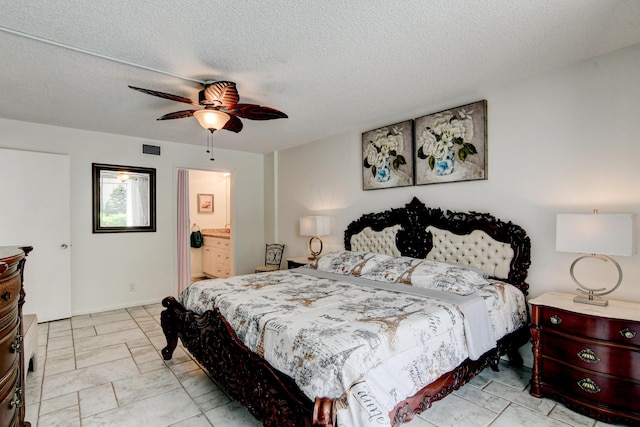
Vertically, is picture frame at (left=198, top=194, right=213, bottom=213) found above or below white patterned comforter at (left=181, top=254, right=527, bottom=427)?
above

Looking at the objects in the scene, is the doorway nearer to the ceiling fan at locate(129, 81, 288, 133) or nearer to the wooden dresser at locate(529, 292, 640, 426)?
the ceiling fan at locate(129, 81, 288, 133)

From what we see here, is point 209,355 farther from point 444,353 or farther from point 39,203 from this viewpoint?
point 39,203

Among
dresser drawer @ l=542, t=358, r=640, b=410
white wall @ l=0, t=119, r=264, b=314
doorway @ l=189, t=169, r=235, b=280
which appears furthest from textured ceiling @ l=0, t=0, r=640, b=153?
doorway @ l=189, t=169, r=235, b=280

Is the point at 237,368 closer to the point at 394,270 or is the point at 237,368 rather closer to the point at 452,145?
the point at 394,270

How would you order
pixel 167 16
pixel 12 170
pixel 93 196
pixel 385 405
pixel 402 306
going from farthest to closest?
1. pixel 93 196
2. pixel 12 170
3. pixel 402 306
4. pixel 167 16
5. pixel 385 405

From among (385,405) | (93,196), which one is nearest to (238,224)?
(93,196)

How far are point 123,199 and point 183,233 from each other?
1033mm

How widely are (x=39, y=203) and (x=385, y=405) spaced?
15.0 ft

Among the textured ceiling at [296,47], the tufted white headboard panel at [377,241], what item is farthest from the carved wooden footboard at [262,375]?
the textured ceiling at [296,47]

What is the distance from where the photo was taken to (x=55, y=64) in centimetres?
247

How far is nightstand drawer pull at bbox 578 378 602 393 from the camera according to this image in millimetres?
2080

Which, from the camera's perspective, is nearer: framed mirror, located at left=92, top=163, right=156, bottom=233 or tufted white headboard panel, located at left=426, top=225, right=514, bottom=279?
tufted white headboard panel, located at left=426, top=225, right=514, bottom=279

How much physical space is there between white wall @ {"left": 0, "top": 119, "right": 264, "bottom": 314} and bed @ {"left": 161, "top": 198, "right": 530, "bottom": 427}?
7.26 feet

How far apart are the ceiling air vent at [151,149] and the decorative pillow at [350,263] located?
9.79 feet
